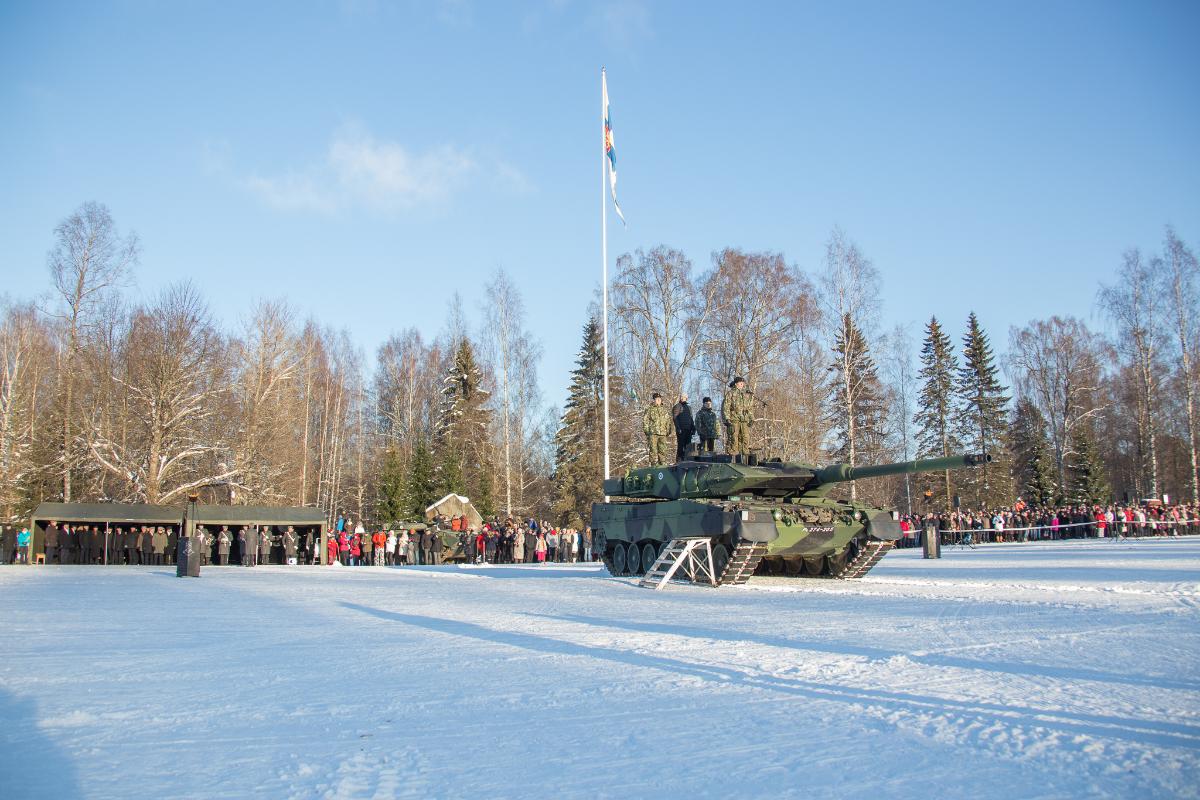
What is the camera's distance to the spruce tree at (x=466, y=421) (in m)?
45.4

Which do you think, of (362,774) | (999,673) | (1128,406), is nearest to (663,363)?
(999,673)

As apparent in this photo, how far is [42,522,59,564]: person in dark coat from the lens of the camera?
90.1 feet

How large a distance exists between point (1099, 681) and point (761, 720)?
2449mm

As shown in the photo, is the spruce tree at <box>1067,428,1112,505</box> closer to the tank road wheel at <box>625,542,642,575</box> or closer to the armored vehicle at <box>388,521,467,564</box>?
the armored vehicle at <box>388,521,467,564</box>

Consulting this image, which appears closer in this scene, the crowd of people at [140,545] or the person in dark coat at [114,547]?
the crowd of people at [140,545]

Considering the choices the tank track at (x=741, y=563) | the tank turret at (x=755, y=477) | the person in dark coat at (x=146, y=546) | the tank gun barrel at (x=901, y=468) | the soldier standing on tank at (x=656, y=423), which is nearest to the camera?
the tank gun barrel at (x=901, y=468)

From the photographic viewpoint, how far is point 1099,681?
18.7 feet

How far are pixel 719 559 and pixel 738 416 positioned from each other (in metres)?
2.99

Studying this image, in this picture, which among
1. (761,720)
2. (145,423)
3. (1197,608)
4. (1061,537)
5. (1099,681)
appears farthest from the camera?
(1061,537)

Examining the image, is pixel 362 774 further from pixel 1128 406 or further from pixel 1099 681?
pixel 1128 406

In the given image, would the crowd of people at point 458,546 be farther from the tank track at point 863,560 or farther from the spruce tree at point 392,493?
the tank track at point 863,560

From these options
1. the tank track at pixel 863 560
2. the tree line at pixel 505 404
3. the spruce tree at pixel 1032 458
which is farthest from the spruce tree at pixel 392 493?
the spruce tree at pixel 1032 458

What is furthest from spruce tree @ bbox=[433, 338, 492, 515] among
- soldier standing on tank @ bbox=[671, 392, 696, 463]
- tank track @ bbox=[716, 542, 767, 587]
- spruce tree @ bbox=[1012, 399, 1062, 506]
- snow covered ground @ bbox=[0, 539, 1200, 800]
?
snow covered ground @ bbox=[0, 539, 1200, 800]

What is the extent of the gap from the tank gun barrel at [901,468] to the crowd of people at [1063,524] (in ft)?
57.8
